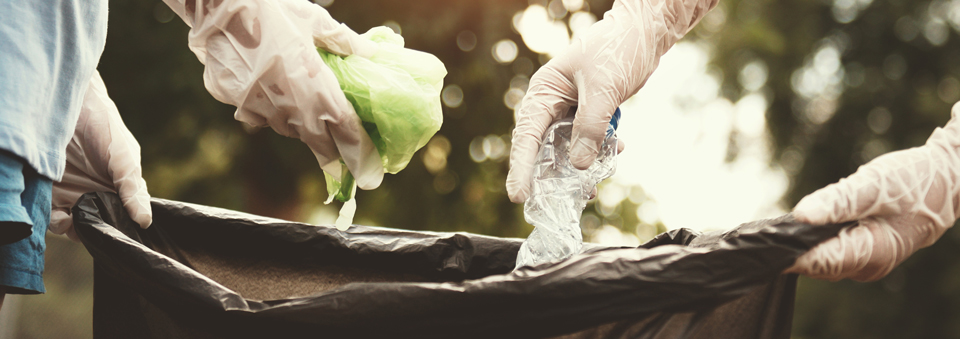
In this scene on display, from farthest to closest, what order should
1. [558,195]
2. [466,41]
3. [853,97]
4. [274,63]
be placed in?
[853,97]
[466,41]
[558,195]
[274,63]

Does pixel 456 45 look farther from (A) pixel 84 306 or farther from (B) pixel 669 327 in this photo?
(B) pixel 669 327

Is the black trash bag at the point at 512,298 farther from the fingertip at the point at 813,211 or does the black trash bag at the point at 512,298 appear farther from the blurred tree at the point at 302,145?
the blurred tree at the point at 302,145

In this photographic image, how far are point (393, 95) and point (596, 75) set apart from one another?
0.33m

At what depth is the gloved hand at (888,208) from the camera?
2.01 ft

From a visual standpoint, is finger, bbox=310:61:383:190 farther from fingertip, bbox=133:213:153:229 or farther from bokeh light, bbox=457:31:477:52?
bokeh light, bbox=457:31:477:52

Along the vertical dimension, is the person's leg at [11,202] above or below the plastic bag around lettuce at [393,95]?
below

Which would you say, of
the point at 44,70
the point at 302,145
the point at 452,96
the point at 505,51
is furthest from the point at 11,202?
the point at 505,51

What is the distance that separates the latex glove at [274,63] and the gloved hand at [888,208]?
25.8 inches

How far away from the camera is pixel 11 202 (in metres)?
0.62

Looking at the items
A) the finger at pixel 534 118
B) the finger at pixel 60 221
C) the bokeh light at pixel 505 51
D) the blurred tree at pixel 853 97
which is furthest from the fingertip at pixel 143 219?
the blurred tree at pixel 853 97

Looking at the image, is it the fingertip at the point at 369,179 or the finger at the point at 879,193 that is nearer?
the finger at the point at 879,193

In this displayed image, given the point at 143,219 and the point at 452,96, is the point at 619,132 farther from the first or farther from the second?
the point at 143,219

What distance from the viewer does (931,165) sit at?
0.62 m

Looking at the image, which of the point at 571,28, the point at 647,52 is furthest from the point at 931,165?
the point at 571,28
